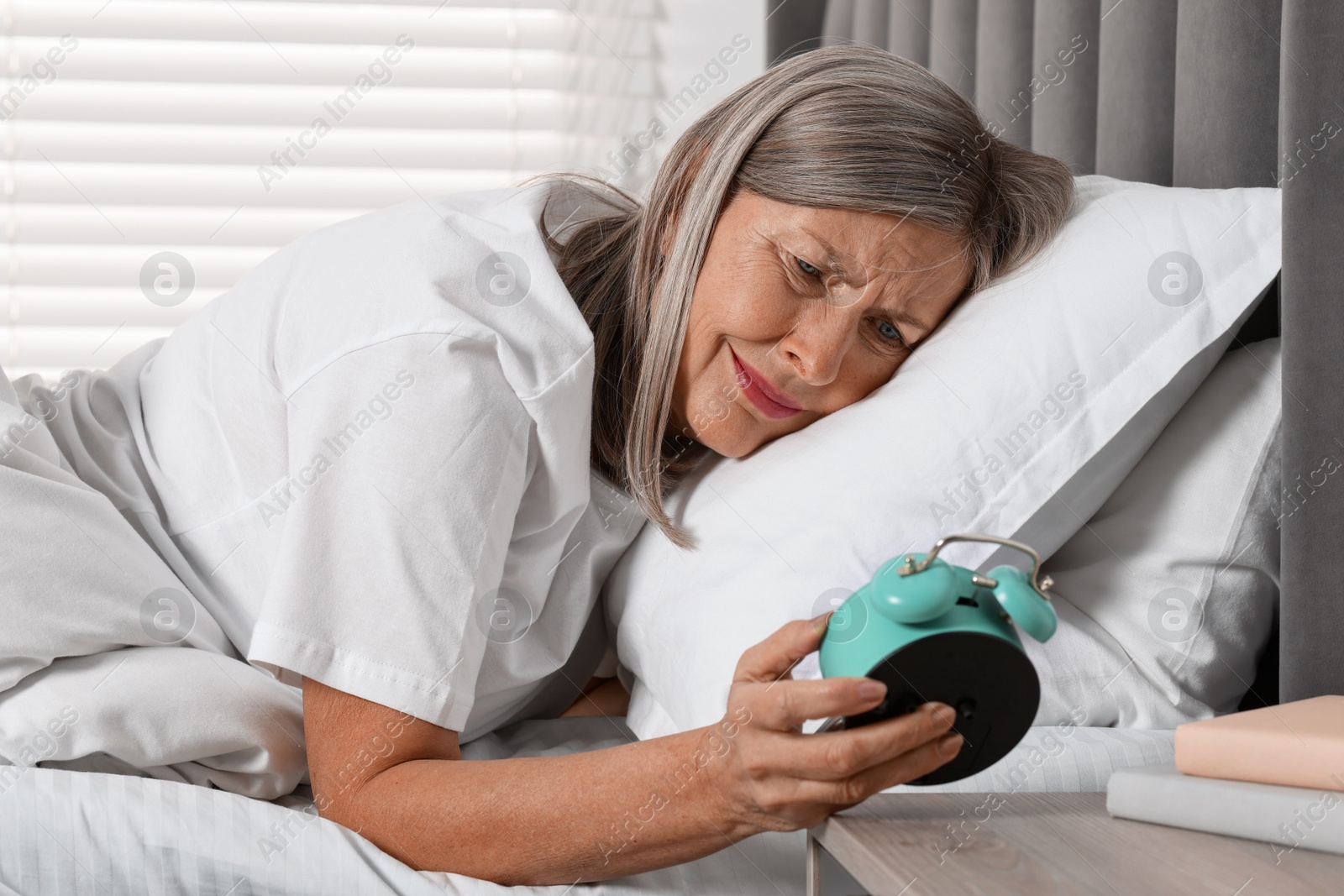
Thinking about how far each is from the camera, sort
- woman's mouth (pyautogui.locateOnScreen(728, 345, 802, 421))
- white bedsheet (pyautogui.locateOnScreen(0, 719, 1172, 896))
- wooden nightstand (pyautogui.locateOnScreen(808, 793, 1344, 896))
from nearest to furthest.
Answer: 1. wooden nightstand (pyautogui.locateOnScreen(808, 793, 1344, 896))
2. white bedsheet (pyautogui.locateOnScreen(0, 719, 1172, 896))
3. woman's mouth (pyautogui.locateOnScreen(728, 345, 802, 421))

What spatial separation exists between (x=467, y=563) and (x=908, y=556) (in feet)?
1.17

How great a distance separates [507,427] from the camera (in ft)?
2.55

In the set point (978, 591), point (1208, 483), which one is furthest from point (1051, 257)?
point (978, 591)

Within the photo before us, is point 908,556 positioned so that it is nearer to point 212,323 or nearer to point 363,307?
point 363,307

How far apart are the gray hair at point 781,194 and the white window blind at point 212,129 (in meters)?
1.04

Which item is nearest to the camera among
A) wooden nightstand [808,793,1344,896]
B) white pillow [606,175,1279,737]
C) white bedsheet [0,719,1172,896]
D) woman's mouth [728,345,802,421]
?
wooden nightstand [808,793,1344,896]

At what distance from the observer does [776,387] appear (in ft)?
2.92

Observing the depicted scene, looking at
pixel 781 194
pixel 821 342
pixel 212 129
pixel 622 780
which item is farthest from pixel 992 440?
pixel 212 129

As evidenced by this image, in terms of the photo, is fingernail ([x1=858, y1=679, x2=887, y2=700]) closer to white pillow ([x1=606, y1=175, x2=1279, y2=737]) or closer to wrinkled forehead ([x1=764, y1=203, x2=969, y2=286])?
white pillow ([x1=606, y1=175, x2=1279, y2=737])

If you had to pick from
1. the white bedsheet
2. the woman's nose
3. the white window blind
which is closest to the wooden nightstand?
the white bedsheet

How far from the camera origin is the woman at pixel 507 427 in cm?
68

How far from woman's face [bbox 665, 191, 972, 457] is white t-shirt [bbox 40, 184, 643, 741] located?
13 cm

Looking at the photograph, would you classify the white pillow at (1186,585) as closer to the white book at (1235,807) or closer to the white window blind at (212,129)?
the white book at (1235,807)

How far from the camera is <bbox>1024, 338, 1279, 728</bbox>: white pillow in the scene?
0.79 metres
